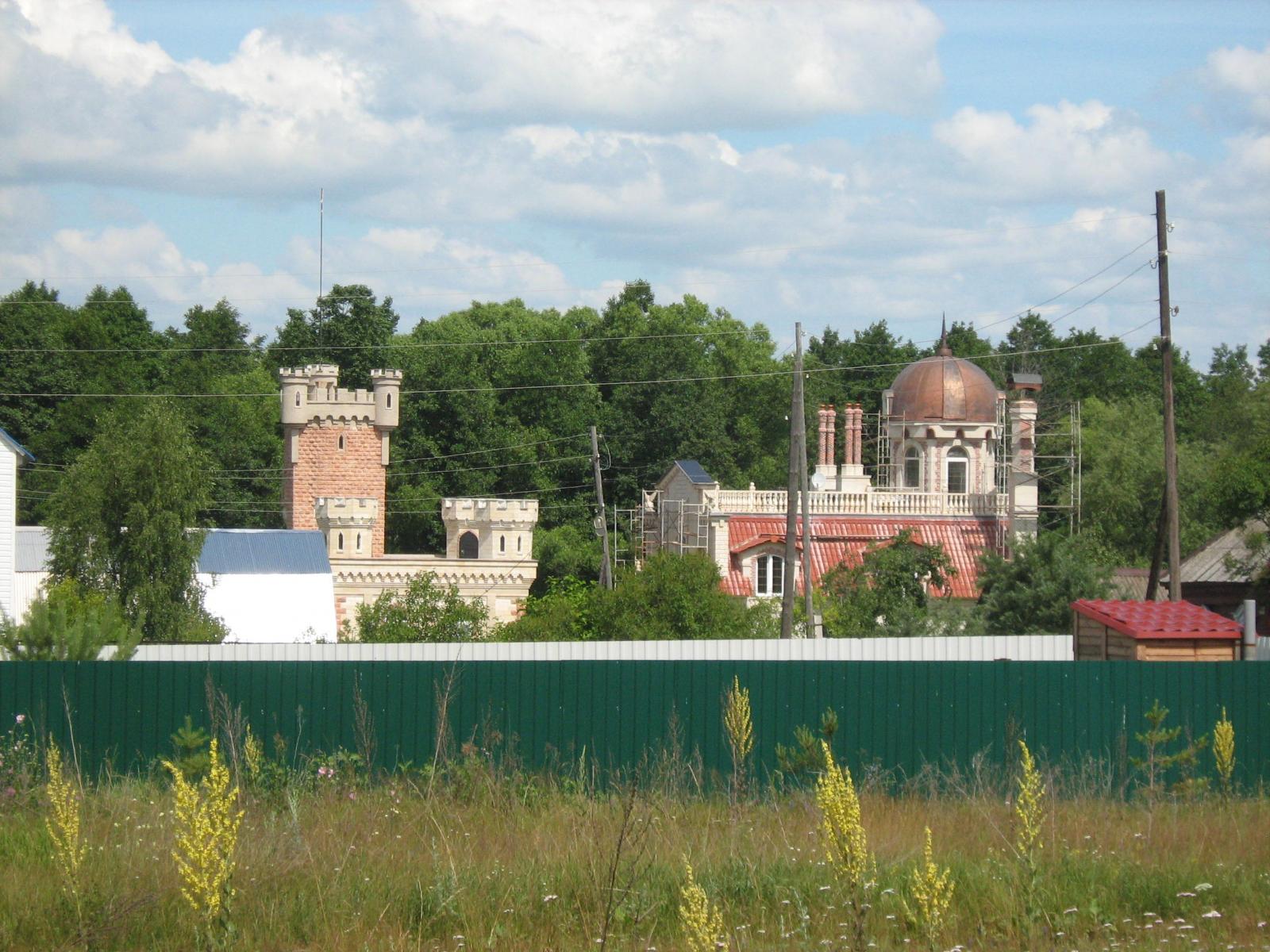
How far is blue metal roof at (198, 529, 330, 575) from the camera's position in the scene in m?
38.6

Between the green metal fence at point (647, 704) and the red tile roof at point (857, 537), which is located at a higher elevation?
the red tile roof at point (857, 537)

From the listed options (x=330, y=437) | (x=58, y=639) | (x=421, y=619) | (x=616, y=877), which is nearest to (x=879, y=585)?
(x=421, y=619)

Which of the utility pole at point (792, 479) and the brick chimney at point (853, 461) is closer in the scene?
the utility pole at point (792, 479)

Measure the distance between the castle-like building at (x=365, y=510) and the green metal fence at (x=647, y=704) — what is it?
124ft

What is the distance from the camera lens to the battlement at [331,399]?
192ft

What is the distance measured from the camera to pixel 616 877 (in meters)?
9.41

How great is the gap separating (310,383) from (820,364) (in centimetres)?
3496

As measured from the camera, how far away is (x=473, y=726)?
14914 millimetres

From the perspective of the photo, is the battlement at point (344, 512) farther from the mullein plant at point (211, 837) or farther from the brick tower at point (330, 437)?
the mullein plant at point (211, 837)

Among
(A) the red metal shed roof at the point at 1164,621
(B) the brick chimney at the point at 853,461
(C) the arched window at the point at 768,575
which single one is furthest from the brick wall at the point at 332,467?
(A) the red metal shed roof at the point at 1164,621

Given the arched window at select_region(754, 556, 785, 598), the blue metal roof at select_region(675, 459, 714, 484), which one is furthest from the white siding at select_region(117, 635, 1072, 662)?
the blue metal roof at select_region(675, 459, 714, 484)

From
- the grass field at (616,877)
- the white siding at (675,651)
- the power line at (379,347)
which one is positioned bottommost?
the grass field at (616,877)

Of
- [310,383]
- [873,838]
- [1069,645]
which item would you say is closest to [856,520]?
[310,383]

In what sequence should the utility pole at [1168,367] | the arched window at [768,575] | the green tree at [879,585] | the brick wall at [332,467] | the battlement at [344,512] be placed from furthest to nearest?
1. the brick wall at [332,467]
2. the battlement at [344,512]
3. the arched window at [768,575]
4. the green tree at [879,585]
5. the utility pole at [1168,367]
